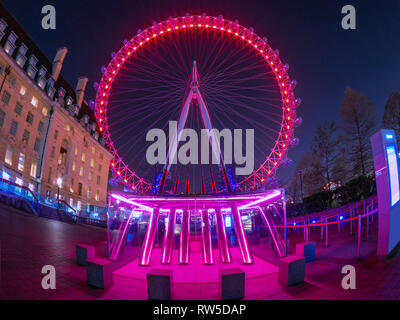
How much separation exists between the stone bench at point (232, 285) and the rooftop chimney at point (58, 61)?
4848cm

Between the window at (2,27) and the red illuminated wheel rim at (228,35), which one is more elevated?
the window at (2,27)

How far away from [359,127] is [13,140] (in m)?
44.8

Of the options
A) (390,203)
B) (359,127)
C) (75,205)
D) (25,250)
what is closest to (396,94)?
(359,127)

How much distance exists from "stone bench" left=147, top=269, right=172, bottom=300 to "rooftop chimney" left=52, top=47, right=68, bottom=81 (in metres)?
47.5

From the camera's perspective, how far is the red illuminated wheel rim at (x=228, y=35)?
20906 millimetres

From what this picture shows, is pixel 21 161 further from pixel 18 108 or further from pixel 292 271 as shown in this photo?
pixel 292 271

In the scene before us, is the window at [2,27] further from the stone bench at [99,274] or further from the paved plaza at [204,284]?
the stone bench at [99,274]

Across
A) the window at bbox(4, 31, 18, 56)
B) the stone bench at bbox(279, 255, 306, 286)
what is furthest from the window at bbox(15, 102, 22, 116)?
the stone bench at bbox(279, 255, 306, 286)

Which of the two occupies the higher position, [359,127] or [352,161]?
[359,127]

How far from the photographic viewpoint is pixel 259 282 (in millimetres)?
7551

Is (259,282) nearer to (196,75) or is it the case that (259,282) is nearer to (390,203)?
(390,203)

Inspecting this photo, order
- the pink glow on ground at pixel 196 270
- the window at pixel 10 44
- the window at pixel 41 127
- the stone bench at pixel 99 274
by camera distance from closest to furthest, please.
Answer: the stone bench at pixel 99 274 < the pink glow on ground at pixel 196 270 < the window at pixel 10 44 < the window at pixel 41 127

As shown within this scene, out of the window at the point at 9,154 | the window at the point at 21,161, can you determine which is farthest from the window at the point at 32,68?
the window at the point at 21,161
